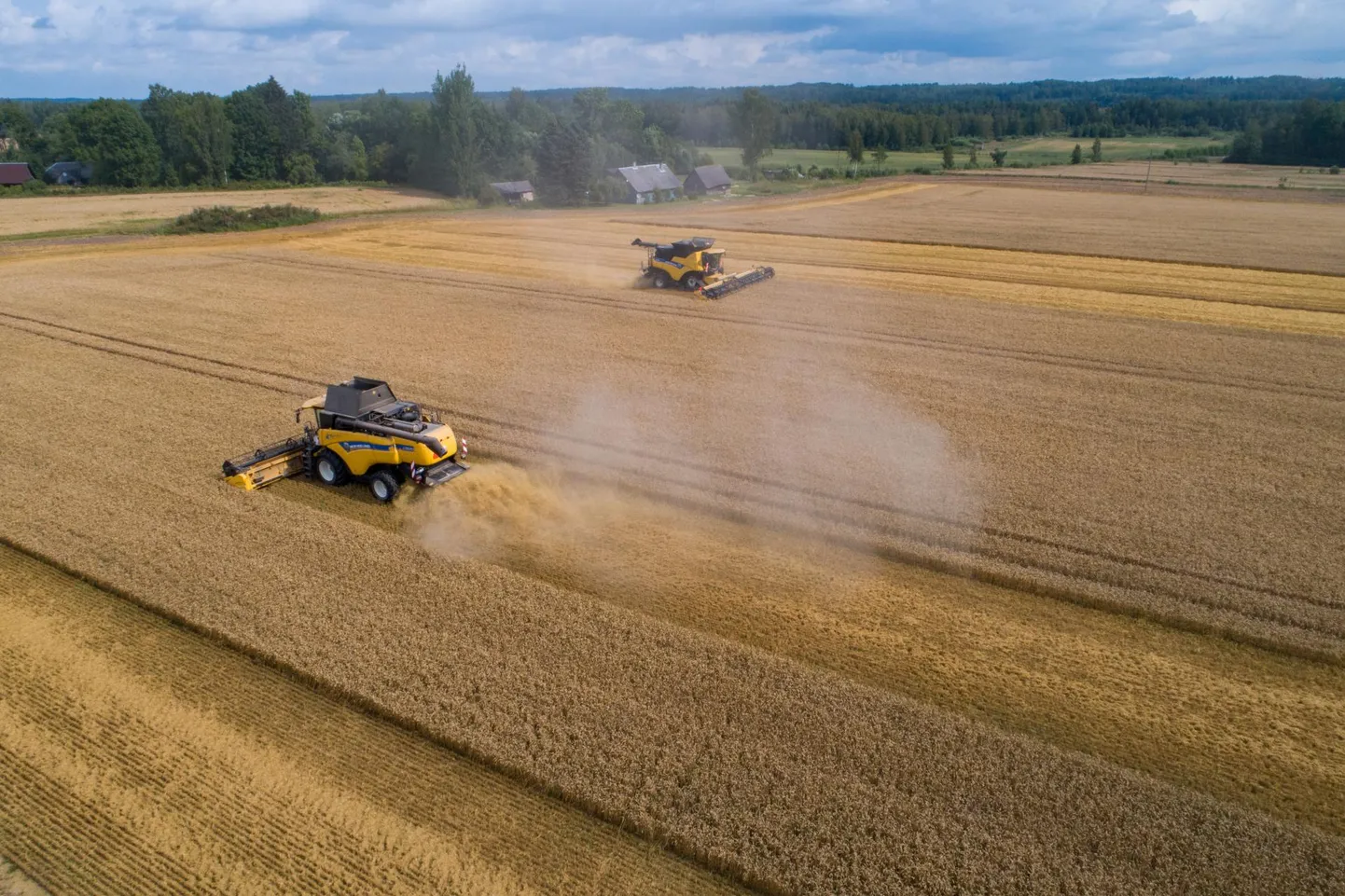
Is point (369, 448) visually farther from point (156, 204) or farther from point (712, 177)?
point (156, 204)

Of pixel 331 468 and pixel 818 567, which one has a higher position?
pixel 331 468

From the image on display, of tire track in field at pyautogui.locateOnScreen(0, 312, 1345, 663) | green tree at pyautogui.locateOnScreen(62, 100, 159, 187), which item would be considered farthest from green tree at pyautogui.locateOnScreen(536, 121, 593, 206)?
tire track in field at pyautogui.locateOnScreen(0, 312, 1345, 663)

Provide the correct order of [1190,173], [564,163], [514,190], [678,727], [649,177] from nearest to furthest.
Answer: [678,727], [564,163], [649,177], [514,190], [1190,173]

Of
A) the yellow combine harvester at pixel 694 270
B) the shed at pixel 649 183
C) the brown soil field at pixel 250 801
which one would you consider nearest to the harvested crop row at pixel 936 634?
the brown soil field at pixel 250 801

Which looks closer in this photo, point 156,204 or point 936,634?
point 936,634

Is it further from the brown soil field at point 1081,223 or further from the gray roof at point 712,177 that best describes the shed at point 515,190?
the gray roof at point 712,177

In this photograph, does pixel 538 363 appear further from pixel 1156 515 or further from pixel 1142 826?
pixel 1142 826

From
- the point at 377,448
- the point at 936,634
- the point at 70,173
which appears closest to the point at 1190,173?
the point at 936,634
